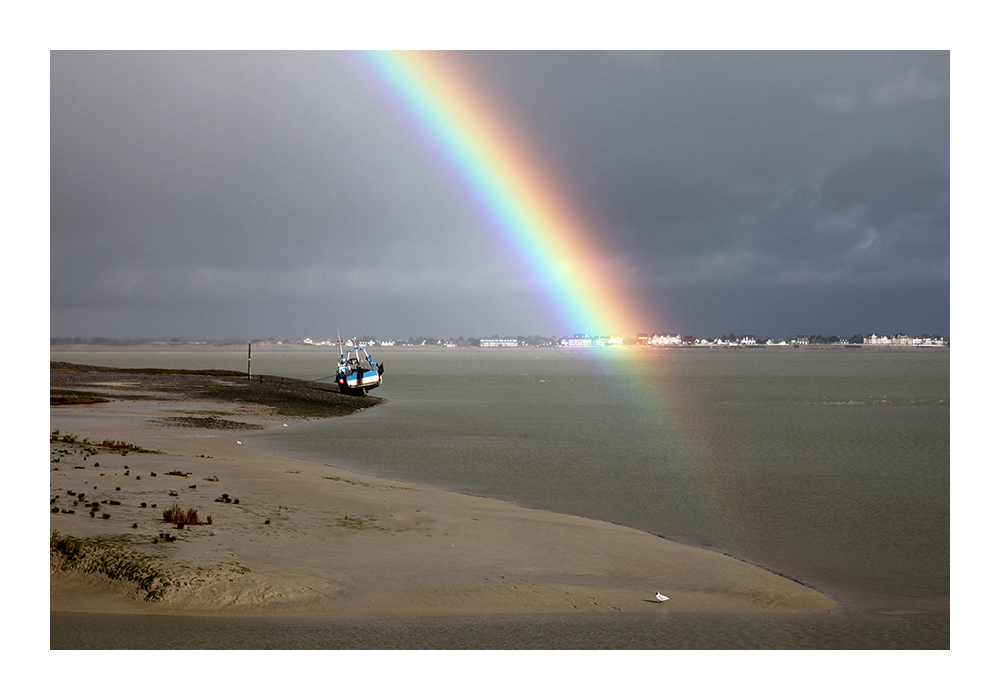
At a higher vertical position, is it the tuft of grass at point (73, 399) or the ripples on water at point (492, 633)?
the tuft of grass at point (73, 399)

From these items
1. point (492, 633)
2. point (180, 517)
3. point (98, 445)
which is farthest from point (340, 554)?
point (98, 445)

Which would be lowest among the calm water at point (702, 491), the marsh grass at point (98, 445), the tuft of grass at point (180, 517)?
the calm water at point (702, 491)

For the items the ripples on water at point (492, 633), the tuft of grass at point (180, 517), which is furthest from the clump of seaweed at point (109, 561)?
the tuft of grass at point (180, 517)

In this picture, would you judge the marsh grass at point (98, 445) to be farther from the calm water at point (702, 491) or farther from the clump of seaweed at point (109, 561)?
the clump of seaweed at point (109, 561)

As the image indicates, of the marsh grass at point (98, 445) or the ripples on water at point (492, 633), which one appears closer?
the ripples on water at point (492, 633)

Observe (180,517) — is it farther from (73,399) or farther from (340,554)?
(73,399)

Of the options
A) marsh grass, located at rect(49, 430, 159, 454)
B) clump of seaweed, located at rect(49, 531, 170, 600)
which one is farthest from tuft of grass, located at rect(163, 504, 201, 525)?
marsh grass, located at rect(49, 430, 159, 454)

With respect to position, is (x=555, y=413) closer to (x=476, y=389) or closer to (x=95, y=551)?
(x=476, y=389)
